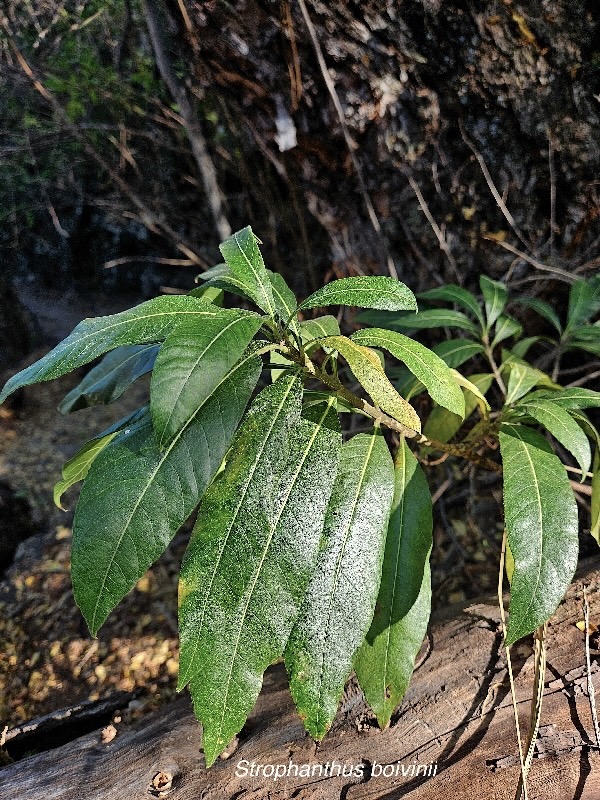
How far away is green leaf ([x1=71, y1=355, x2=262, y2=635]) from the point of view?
2.04ft

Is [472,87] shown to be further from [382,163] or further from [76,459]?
[76,459]

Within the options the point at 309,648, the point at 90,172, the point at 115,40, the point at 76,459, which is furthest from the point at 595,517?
the point at 90,172

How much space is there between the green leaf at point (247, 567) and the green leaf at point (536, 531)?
0.29m

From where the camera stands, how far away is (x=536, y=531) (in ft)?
2.46

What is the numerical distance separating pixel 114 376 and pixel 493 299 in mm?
912

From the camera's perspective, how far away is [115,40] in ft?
7.98

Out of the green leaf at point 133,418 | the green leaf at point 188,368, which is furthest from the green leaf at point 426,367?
the green leaf at point 133,418

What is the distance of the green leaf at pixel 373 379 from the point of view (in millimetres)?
614

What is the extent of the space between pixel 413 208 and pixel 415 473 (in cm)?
99

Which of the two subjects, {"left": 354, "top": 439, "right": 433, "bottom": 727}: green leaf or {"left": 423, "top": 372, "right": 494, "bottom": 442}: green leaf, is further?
{"left": 423, "top": 372, "right": 494, "bottom": 442}: green leaf

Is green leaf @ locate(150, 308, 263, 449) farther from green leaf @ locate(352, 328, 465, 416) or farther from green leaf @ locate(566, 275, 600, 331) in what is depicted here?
green leaf @ locate(566, 275, 600, 331)

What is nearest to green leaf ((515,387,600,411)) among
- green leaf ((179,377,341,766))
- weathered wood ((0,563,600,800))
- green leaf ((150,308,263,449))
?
weathered wood ((0,563,600,800))

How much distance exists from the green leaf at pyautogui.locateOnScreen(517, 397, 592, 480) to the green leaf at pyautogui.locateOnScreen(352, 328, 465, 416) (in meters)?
0.23

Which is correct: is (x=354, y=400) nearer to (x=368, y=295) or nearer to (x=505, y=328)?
(x=368, y=295)
